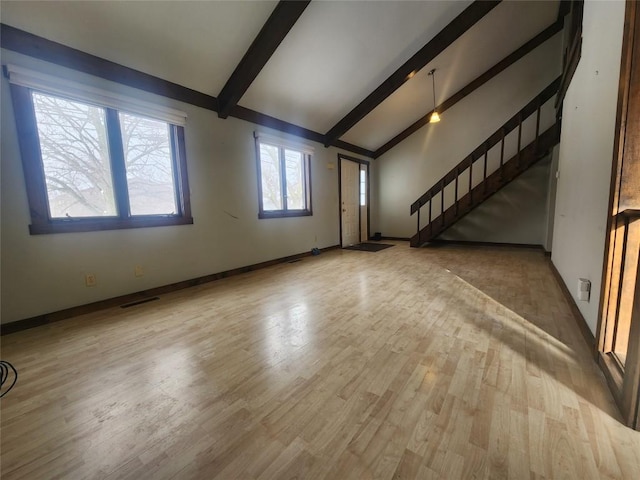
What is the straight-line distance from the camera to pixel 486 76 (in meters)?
5.64

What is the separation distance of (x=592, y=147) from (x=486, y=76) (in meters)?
4.76

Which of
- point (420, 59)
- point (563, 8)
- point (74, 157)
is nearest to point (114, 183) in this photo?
point (74, 157)

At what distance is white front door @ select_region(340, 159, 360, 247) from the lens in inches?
253

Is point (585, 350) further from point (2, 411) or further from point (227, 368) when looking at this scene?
point (2, 411)

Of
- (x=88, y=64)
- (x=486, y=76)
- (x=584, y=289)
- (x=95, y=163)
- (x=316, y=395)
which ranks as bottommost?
(x=316, y=395)

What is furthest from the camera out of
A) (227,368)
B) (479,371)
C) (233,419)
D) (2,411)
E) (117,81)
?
(117,81)

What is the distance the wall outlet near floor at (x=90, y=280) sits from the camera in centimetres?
267

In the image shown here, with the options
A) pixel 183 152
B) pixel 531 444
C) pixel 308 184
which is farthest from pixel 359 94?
pixel 531 444

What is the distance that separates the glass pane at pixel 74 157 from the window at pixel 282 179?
2033mm

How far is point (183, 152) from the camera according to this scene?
3377 mm

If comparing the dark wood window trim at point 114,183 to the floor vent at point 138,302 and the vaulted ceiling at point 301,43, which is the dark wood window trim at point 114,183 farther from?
the floor vent at point 138,302

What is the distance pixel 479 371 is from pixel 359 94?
4.58 metres

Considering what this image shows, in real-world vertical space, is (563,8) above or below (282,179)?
above

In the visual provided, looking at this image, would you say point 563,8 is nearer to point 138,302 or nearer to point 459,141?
point 459,141
